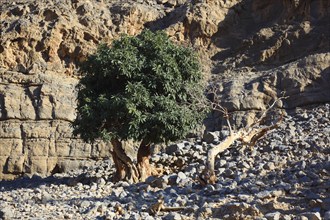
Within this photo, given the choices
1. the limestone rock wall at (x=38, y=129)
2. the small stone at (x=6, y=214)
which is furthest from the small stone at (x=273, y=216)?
the limestone rock wall at (x=38, y=129)

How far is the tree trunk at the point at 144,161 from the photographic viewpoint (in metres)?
12.3

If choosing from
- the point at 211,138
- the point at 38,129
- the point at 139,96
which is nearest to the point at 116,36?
the point at 38,129

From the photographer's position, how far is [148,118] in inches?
460

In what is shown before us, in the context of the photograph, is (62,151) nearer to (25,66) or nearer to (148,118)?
(25,66)

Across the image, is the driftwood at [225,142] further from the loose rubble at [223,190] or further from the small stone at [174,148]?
the small stone at [174,148]

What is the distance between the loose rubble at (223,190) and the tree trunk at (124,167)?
45cm

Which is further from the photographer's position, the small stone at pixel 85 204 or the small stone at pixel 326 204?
the small stone at pixel 85 204

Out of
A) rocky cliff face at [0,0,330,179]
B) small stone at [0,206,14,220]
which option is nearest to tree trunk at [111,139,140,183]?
small stone at [0,206,14,220]

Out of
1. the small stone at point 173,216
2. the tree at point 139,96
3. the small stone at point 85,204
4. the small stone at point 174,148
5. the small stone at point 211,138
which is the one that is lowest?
the small stone at point 85,204

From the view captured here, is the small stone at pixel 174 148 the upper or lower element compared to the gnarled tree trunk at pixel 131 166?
upper

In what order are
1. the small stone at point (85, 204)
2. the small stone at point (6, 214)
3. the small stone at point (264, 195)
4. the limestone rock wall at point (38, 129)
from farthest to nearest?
1. the limestone rock wall at point (38, 129)
2. the small stone at point (85, 204)
3. the small stone at point (6, 214)
4. the small stone at point (264, 195)

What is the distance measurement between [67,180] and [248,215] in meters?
7.86

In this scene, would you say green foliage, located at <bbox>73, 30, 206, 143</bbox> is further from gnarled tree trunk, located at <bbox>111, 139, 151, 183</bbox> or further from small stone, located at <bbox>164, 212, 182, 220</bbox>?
small stone, located at <bbox>164, 212, 182, 220</bbox>

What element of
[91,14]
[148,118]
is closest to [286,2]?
[91,14]
